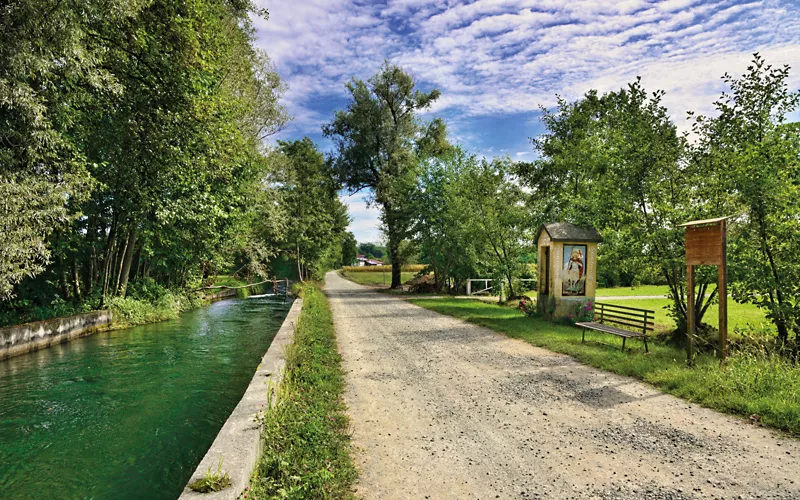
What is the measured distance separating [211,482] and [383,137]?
30.4m

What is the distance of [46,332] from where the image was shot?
11703 millimetres

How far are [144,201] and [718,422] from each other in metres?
14.9

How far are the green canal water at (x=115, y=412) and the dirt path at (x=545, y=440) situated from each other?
228 centimetres

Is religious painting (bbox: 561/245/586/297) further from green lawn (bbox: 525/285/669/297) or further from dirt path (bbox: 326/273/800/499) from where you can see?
green lawn (bbox: 525/285/669/297)

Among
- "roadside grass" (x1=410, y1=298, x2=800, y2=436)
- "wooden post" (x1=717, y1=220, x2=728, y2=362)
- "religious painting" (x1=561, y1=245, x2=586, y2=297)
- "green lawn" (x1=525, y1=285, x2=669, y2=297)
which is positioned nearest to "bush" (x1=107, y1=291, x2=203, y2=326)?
"roadside grass" (x1=410, y1=298, x2=800, y2=436)

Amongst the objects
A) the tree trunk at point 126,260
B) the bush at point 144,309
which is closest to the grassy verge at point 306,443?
the bush at point 144,309

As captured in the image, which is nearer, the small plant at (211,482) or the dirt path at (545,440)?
the small plant at (211,482)

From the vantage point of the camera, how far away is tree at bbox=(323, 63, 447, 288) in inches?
1245

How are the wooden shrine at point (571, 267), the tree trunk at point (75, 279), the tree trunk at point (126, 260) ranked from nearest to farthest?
the wooden shrine at point (571, 267), the tree trunk at point (75, 279), the tree trunk at point (126, 260)

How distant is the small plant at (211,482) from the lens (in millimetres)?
3084

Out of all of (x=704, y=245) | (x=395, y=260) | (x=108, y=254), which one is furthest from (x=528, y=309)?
(x=395, y=260)

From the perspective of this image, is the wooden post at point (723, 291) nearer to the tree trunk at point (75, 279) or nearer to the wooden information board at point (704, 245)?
the wooden information board at point (704, 245)

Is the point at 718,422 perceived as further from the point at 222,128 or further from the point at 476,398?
the point at 222,128

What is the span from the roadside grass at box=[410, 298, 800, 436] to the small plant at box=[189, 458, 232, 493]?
19.3 ft
